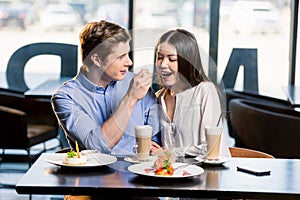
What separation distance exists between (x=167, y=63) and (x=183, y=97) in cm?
15

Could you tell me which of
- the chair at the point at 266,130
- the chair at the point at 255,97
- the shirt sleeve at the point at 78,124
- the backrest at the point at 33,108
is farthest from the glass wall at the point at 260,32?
the shirt sleeve at the point at 78,124

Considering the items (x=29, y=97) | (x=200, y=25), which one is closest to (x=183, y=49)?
(x=29, y=97)

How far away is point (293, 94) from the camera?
531 cm

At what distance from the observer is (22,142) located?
4.88 metres

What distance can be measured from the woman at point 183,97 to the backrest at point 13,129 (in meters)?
2.45

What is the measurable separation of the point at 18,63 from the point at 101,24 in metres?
3.50

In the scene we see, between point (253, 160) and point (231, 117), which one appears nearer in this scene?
point (253, 160)

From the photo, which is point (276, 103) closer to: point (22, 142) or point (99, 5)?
point (99, 5)

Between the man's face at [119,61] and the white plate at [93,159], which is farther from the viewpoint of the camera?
the man's face at [119,61]

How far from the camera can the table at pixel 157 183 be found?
2.22m

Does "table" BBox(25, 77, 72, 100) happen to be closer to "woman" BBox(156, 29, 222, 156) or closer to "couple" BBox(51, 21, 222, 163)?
"couple" BBox(51, 21, 222, 163)

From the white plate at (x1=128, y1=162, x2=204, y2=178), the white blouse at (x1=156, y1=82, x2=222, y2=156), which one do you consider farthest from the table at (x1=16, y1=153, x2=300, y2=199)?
the white blouse at (x1=156, y1=82, x2=222, y2=156)

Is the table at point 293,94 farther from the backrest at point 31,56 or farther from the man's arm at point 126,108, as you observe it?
the man's arm at point 126,108

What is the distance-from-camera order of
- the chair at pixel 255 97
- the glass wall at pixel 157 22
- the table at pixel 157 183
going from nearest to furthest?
the table at pixel 157 183 < the glass wall at pixel 157 22 < the chair at pixel 255 97
